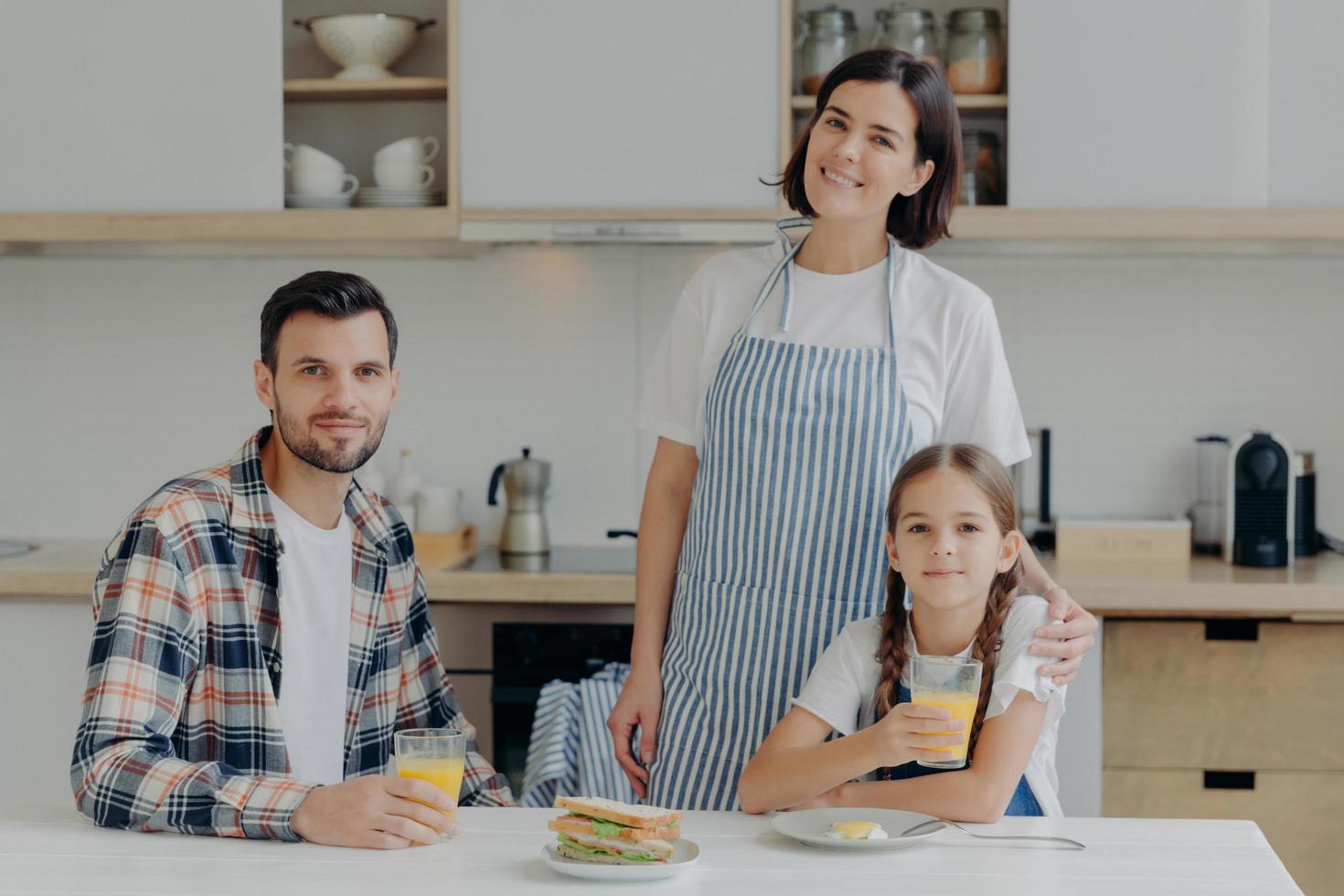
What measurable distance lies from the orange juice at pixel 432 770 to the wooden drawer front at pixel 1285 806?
1.67m

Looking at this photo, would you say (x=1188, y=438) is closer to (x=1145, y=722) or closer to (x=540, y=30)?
(x=1145, y=722)

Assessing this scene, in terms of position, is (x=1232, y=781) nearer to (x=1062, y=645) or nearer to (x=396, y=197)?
(x=1062, y=645)

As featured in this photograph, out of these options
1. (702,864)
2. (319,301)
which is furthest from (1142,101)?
(702,864)

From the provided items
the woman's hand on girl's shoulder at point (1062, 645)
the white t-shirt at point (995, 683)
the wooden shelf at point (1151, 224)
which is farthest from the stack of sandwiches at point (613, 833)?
the wooden shelf at point (1151, 224)

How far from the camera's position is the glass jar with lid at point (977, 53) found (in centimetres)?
295

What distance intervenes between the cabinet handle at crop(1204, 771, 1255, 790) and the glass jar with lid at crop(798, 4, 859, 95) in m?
1.56

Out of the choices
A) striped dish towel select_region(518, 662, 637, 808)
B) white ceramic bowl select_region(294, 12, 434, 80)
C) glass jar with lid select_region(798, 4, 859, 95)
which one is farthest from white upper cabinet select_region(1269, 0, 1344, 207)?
white ceramic bowl select_region(294, 12, 434, 80)

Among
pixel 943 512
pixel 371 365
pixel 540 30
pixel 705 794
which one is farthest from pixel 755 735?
pixel 540 30

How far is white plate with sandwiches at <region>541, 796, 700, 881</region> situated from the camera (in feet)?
4.16

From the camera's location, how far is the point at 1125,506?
10.8 ft

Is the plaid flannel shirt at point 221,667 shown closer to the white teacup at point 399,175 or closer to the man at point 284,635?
the man at point 284,635

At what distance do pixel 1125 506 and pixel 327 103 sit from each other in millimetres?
2068

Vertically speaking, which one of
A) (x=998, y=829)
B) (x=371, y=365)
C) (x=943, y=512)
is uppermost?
(x=371, y=365)

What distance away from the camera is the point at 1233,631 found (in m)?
2.69
